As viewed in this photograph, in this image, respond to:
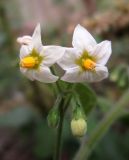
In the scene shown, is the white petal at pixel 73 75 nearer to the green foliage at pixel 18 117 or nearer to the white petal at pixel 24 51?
the white petal at pixel 24 51

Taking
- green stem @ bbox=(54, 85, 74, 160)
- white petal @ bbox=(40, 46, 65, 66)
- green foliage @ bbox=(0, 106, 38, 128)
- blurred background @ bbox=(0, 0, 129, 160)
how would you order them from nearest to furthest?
white petal @ bbox=(40, 46, 65, 66), green stem @ bbox=(54, 85, 74, 160), blurred background @ bbox=(0, 0, 129, 160), green foliage @ bbox=(0, 106, 38, 128)

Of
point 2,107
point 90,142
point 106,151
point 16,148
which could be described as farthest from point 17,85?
point 90,142

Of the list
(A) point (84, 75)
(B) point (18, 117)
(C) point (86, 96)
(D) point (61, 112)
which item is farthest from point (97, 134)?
(B) point (18, 117)

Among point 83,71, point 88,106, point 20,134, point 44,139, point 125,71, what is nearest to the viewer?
point 83,71

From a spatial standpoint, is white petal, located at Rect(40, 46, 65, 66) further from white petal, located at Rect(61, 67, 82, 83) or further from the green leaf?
the green leaf

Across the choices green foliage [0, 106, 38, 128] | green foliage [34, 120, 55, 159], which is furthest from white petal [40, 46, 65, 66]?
green foliage [0, 106, 38, 128]

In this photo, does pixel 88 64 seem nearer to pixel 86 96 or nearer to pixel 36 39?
pixel 36 39

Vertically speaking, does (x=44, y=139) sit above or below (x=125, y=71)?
below

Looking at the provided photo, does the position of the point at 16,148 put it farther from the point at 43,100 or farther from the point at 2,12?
the point at 2,12

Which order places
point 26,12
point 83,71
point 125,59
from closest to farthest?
1. point 83,71
2. point 125,59
3. point 26,12
